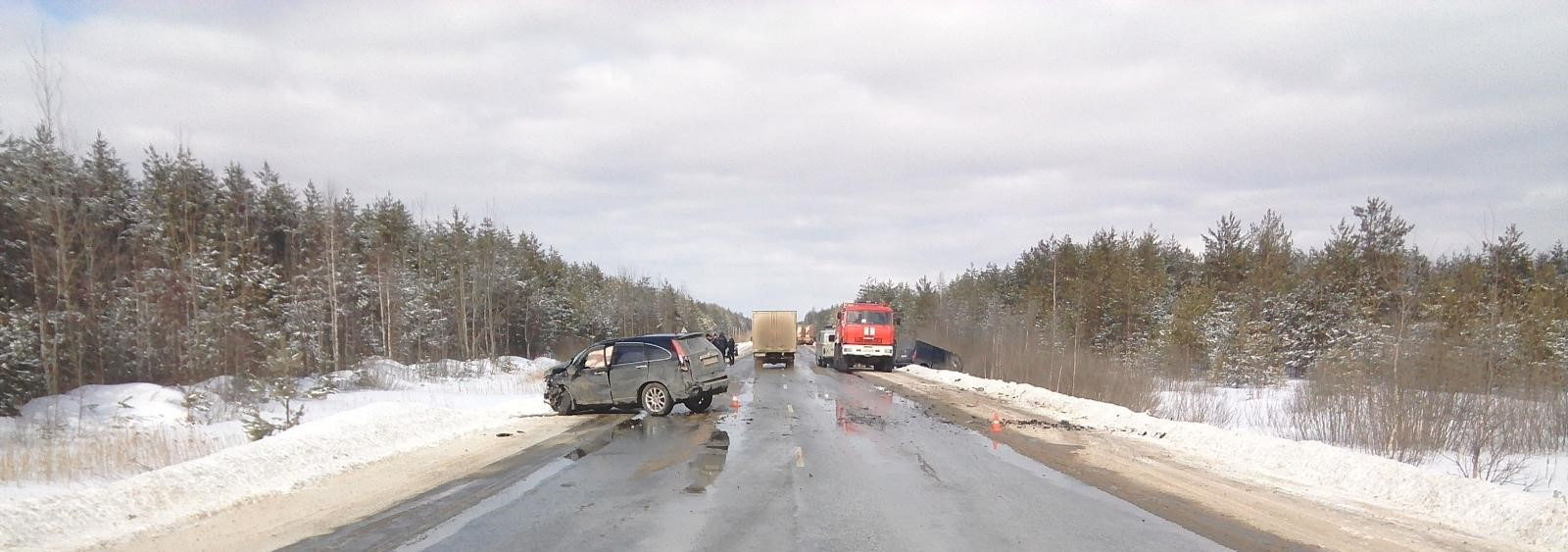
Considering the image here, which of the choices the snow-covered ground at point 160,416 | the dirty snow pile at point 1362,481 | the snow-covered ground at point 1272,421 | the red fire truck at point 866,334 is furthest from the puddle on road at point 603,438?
the red fire truck at point 866,334

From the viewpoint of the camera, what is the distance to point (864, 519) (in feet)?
25.5

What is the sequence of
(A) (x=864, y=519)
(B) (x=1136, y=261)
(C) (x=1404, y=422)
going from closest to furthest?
(A) (x=864, y=519) < (C) (x=1404, y=422) < (B) (x=1136, y=261)

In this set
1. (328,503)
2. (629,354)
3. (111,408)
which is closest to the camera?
(328,503)

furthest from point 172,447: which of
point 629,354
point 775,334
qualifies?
point 775,334

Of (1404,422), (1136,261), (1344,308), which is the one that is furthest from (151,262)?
(1344,308)

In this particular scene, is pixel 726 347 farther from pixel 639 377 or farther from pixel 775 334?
pixel 639 377

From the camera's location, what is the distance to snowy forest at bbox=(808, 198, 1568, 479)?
13.6 meters

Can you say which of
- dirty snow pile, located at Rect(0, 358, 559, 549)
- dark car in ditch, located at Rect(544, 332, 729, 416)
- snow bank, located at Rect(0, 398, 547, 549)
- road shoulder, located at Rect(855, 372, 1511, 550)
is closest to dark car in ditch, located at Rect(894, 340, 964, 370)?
dirty snow pile, located at Rect(0, 358, 559, 549)

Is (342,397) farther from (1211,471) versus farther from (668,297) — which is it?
(668,297)

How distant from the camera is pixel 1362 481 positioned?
32.3 ft

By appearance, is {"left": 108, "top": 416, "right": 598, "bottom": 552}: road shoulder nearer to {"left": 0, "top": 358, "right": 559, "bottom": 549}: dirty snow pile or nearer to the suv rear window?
{"left": 0, "top": 358, "right": 559, "bottom": 549}: dirty snow pile

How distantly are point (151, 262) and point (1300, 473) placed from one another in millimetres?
39420

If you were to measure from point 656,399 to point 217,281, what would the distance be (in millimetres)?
23378

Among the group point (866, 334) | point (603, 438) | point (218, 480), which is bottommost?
point (603, 438)
